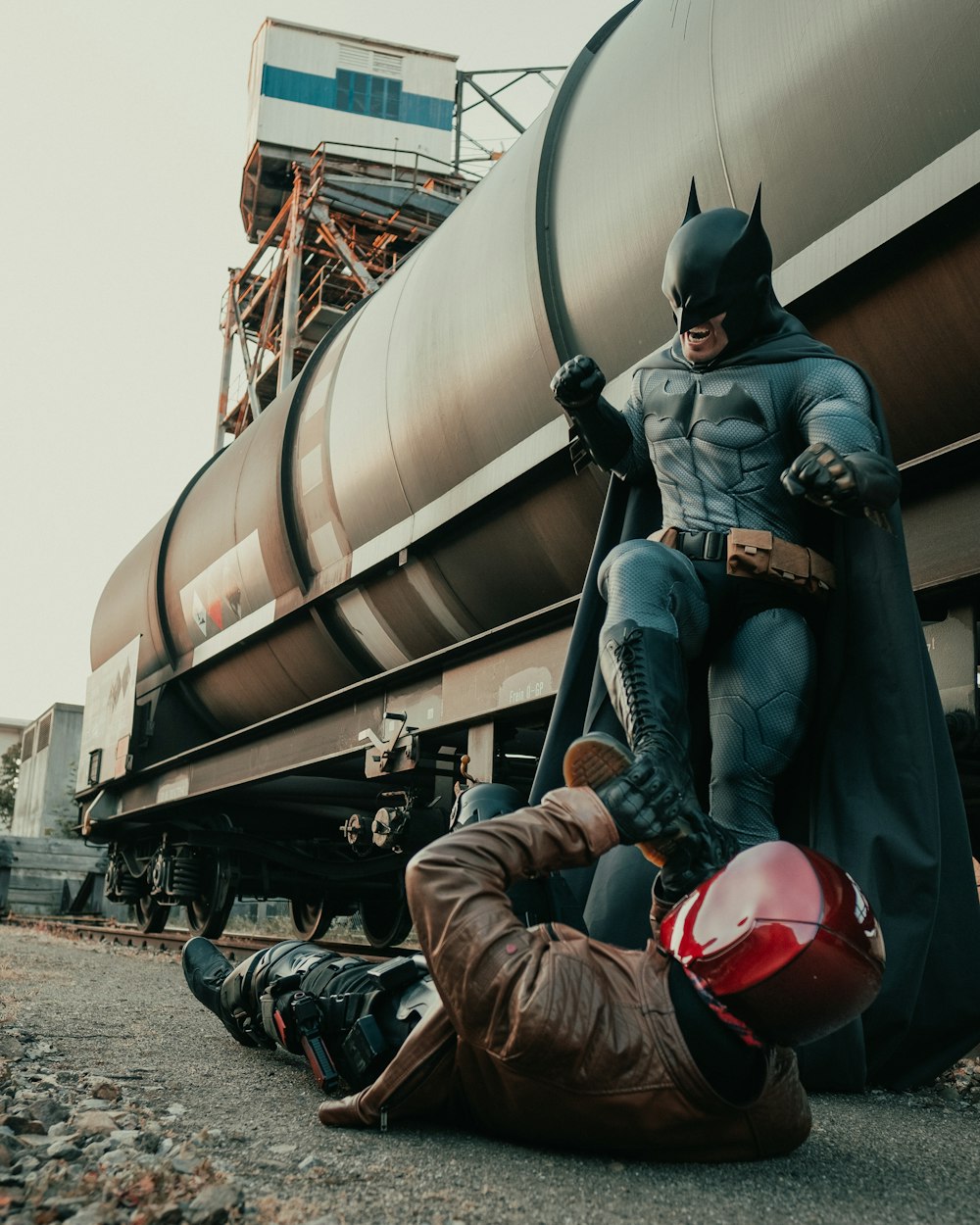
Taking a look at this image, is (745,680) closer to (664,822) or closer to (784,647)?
(784,647)

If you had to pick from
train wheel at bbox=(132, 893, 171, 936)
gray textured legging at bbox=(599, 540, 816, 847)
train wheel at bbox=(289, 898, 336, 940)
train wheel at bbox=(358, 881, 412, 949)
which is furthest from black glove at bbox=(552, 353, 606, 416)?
train wheel at bbox=(132, 893, 171, 936)

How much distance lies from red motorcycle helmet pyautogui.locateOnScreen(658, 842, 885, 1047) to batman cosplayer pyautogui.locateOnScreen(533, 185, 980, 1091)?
0.63 metres

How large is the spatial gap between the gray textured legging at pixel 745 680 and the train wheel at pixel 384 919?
680 cm

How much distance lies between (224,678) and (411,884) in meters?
6.61

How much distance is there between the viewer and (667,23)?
3967mm

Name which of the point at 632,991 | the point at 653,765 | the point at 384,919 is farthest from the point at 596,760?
the point at 384,919

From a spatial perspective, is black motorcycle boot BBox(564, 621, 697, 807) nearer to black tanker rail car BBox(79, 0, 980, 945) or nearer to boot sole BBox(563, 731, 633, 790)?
boot sole BBox(563, 731, 633, 790)

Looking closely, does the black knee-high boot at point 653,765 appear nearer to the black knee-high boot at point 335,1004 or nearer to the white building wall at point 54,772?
the black knee-high boot at point 335,1004

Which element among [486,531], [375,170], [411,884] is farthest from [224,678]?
[375,170]

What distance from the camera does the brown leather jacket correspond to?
5.29 feet

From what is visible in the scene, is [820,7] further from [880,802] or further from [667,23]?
[880,802]

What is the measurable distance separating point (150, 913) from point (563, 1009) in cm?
919

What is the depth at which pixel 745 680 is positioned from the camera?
2.41m

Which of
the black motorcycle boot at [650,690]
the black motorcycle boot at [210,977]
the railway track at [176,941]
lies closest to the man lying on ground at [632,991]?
the black motorcycle boot at [650,690]
